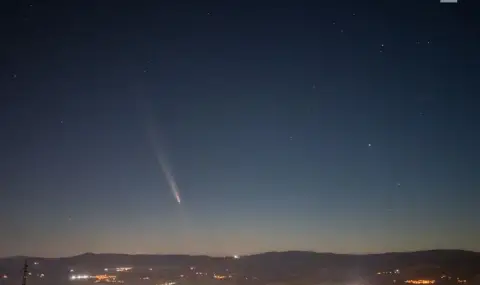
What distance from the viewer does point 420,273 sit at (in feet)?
265

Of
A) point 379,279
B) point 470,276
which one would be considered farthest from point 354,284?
point 470,276

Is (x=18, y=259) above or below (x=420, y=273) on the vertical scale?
above

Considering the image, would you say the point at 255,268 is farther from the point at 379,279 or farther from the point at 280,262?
the point at 379,279

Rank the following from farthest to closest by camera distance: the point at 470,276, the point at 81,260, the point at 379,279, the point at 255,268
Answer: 1. the point at 81,260
2. the point at 255,268
3. the point at 379,279
4. the point at 470,276

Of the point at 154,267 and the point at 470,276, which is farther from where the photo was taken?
the point at 154,267

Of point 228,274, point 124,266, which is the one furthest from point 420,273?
point 124,266

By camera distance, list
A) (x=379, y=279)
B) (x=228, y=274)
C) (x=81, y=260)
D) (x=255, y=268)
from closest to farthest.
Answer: (x=379, y=279)
(x=228, y=274)
(x=255, y=268)
(x=81, y=260)

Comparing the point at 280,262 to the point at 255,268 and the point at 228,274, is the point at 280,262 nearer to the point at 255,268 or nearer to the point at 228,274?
the point at 255,268

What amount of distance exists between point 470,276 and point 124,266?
8411 cm

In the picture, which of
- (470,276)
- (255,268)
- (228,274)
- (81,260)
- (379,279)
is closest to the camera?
(470,276)

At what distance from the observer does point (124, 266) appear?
115m

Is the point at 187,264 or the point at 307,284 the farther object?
the point at 187,264

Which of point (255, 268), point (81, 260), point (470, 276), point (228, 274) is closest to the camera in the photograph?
point (470, 276)

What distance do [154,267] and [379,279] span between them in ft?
205
